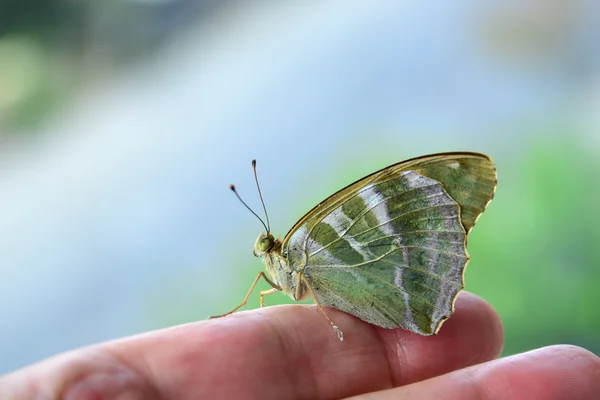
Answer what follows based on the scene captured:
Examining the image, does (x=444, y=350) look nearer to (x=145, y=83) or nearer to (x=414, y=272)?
(x=414, y=272)

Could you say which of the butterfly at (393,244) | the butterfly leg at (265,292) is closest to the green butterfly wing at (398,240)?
the butterfly at (393,244)

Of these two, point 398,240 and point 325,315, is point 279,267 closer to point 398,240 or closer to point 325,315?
point 325,315

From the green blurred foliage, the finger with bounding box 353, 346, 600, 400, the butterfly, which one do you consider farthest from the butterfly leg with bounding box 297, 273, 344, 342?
the green blurred foliage

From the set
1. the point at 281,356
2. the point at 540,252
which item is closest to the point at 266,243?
the point at 281,356

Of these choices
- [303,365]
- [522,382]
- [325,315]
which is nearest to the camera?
[522,382]

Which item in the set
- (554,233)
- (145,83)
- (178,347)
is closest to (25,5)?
(145,83)
